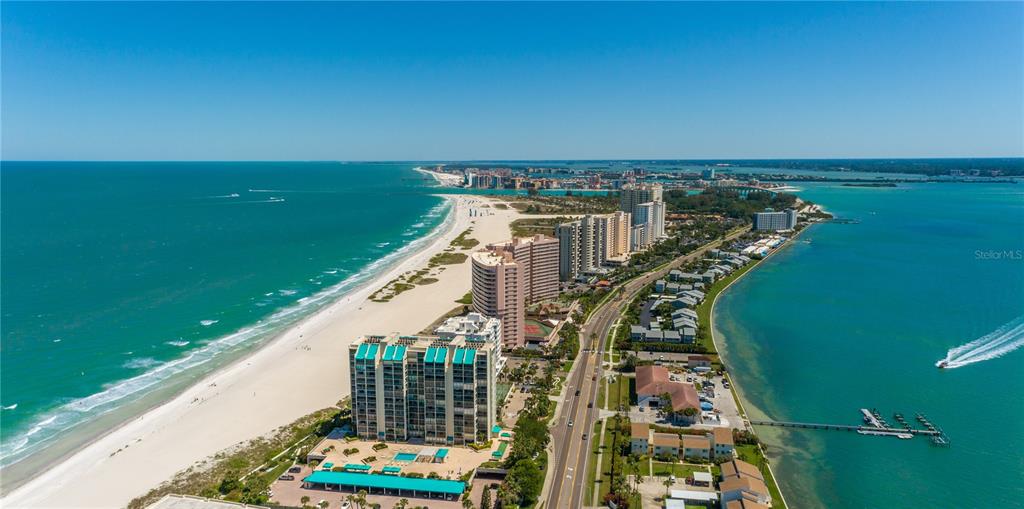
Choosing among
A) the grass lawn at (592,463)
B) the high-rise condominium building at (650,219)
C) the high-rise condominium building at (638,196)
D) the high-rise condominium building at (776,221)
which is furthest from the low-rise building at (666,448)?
the high-rise condominium building at (776,221)

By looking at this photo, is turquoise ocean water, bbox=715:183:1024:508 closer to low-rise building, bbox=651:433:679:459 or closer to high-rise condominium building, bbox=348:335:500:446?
low-rise building, bbox=651:433:679:459

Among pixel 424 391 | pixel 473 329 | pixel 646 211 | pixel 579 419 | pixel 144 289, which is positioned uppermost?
pixel 646 211

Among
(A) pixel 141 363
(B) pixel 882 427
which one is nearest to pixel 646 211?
(B) pixel 882 427

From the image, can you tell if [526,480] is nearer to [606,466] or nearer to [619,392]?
[606,466]

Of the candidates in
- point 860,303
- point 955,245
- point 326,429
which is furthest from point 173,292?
point 955,245

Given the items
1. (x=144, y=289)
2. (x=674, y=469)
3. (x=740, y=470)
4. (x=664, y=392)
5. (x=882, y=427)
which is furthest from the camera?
(x=144, y=289)

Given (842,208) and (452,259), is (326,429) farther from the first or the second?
(842,208)

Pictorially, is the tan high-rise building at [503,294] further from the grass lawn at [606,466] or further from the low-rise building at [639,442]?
the low-rise building at [639,442]

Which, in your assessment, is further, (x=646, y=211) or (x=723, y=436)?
(x=646, y=211)
